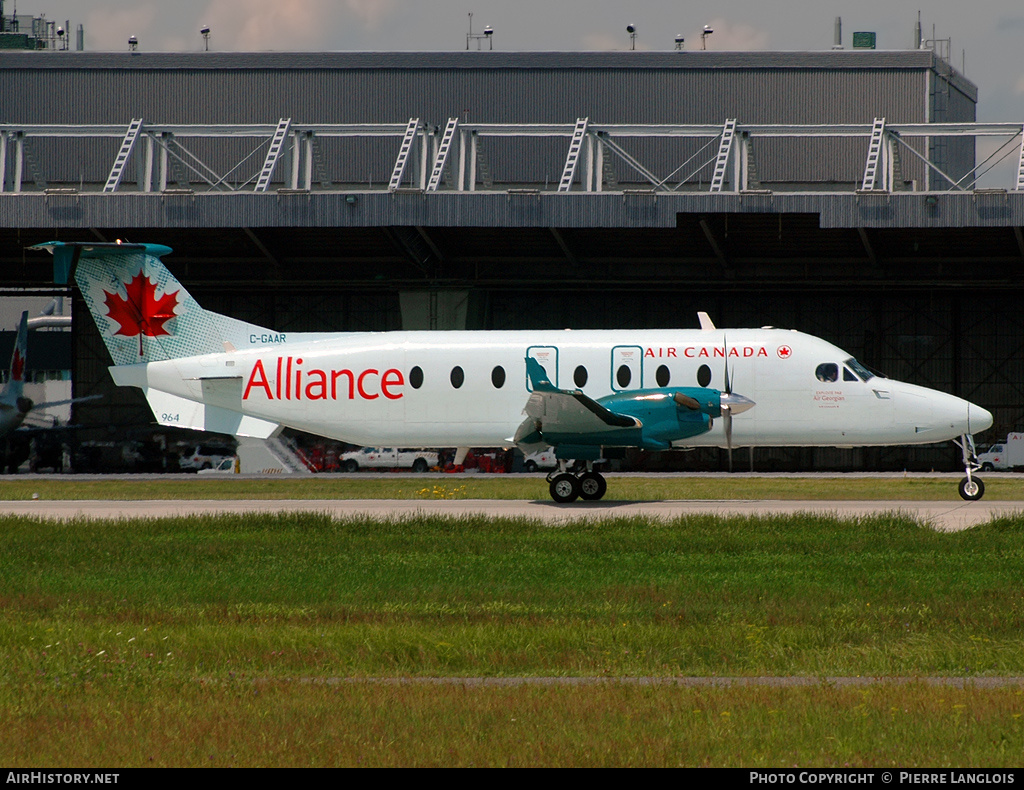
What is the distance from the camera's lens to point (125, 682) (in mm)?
8930

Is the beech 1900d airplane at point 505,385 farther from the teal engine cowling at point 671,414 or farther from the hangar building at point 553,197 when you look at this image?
the hangar building at point 553,197

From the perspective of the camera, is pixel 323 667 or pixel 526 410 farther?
pixel 526 410

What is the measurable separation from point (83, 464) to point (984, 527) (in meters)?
40.5

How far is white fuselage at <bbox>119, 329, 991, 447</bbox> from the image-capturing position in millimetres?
26312

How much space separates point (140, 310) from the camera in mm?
28031

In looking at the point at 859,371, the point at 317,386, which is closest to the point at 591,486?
the point at 859,371

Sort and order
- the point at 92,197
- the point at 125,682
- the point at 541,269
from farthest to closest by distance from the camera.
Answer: the point at 541,269, the point at 92,197, the point at 125,682

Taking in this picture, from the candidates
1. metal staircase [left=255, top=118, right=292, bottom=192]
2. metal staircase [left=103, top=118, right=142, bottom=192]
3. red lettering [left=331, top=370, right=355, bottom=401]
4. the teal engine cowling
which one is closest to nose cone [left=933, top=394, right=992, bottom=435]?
the teal engine cowling

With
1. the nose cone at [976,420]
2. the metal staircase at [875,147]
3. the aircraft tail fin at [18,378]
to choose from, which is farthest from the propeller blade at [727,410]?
the aircraft tail fin at [18,378]

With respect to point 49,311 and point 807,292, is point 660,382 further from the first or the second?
point 49,311

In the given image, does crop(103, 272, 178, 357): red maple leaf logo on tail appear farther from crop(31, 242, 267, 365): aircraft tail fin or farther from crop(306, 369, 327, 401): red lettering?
crop(306, 369, 327, 401): red lettering

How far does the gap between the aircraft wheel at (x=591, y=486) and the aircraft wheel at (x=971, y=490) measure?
8.89m

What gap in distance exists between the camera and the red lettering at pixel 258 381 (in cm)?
2738

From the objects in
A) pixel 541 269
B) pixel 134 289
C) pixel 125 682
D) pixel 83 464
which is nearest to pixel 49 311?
pixel 83 464
